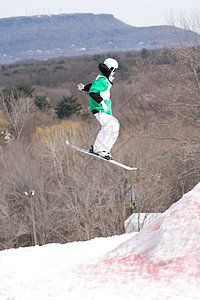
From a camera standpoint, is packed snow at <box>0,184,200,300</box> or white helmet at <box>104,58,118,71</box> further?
white helmet at <box>104,58,118,71</box>

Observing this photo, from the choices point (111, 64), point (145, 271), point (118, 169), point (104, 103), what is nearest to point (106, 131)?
point (104, 103)

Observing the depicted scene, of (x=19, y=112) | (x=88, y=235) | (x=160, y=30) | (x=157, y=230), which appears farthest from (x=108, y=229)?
(x=157, y=230)

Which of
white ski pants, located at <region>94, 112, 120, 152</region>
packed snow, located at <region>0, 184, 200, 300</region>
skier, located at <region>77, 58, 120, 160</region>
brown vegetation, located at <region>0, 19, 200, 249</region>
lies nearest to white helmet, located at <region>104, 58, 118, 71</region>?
skier, located at <region>77, 58, 120, 160</region>

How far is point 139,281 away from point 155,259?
0.31 m

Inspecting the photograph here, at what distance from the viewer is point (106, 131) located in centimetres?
578

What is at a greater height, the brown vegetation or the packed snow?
the packed snow

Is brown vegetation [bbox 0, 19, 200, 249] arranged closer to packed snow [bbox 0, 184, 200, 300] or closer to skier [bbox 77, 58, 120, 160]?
skier [bbox 77, 58, 120, 160]

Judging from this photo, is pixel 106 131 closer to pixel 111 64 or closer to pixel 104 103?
pixel 104 103

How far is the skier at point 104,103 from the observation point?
524cm

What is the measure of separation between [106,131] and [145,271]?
2275 mm

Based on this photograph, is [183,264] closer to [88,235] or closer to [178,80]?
[88,235]

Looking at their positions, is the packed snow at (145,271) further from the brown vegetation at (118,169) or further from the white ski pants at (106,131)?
the brown vegetation at (118,169)

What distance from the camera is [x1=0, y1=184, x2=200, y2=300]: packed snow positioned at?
12.3 ft

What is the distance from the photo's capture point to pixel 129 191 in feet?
88.6
